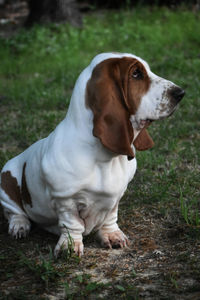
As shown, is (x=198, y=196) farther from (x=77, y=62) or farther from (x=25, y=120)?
(x=77, y=62)

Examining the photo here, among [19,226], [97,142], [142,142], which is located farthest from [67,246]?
[142,142]

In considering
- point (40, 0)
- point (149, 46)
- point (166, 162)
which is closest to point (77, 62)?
point (149, 46)

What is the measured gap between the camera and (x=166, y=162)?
15.6 ft

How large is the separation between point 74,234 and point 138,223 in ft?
2.28

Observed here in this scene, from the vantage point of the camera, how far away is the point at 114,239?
133 inches

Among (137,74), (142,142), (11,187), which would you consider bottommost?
(11,187)

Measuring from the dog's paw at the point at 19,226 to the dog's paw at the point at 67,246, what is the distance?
0.42m

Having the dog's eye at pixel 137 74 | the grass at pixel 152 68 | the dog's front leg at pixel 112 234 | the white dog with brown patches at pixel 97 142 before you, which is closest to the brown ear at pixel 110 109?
the white dog with brown patches at pixel 97 142

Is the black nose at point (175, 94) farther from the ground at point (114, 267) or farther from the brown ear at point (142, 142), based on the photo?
the ground at point (114, 267)

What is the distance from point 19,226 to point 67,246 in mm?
533

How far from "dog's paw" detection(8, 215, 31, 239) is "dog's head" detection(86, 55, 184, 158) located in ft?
3.53

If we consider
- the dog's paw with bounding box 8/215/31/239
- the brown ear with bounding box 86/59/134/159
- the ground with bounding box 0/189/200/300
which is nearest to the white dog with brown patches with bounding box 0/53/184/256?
the brown ear with bounding box 86/59/134/159

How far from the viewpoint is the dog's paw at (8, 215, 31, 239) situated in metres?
3.55

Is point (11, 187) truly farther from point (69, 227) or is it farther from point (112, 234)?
point (112, 234)
